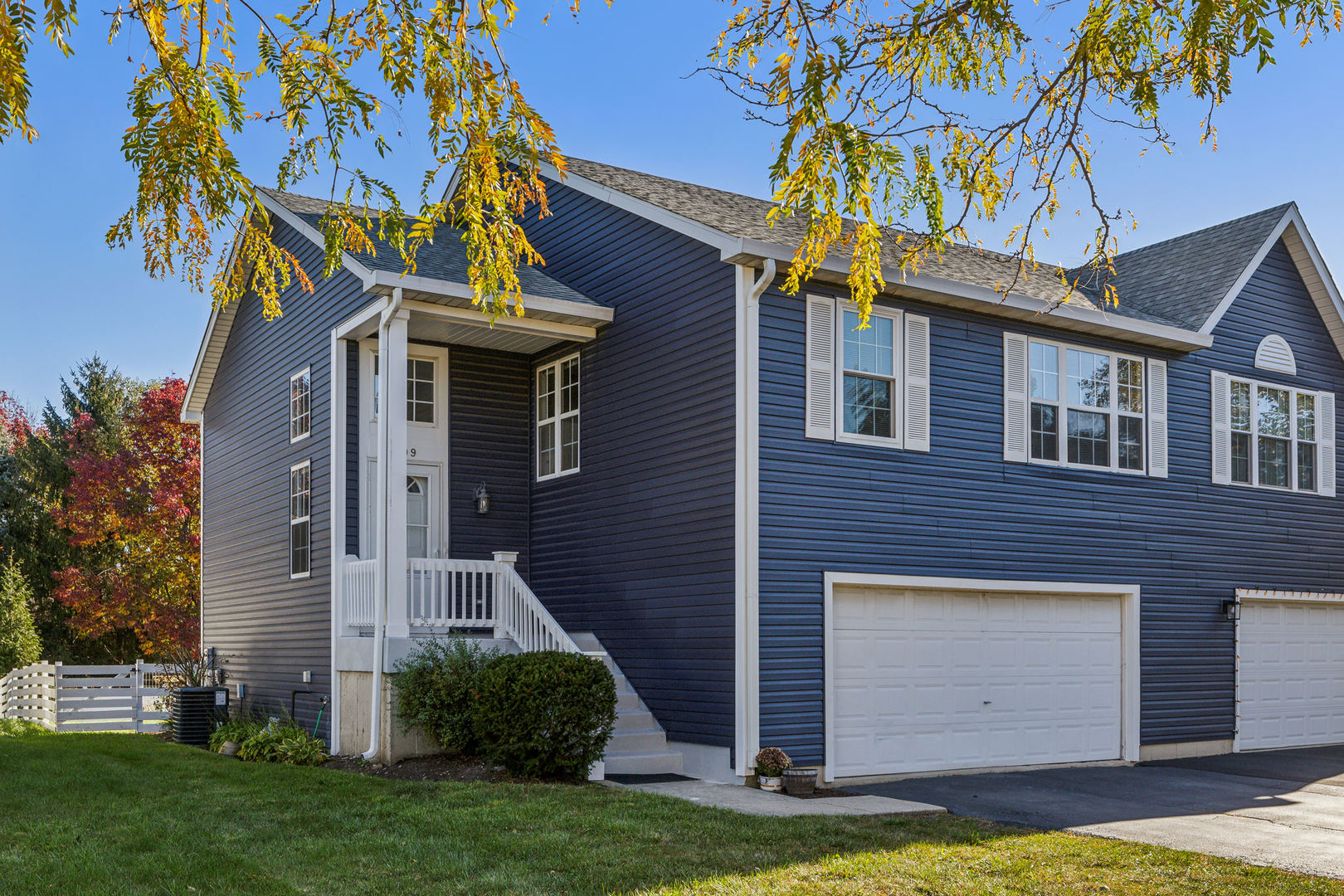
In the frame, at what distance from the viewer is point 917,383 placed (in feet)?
42.2

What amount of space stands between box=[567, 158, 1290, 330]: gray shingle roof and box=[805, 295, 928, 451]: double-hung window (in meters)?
0.95

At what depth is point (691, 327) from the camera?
1254 cm

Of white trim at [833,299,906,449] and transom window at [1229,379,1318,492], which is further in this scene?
transom window at [1229,379,1318,492]

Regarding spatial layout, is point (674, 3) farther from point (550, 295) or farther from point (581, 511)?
point (581, 511)

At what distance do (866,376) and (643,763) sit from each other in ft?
14.4

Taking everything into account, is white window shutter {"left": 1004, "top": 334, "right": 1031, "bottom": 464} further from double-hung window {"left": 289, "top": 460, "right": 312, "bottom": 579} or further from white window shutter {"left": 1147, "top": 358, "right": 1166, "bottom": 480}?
double-hung window {"left": 289, "top": 460, "right": 312, "bottom": 579}

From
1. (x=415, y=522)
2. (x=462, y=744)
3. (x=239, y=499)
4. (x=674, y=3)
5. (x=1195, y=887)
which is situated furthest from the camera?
(x=239, y=499)

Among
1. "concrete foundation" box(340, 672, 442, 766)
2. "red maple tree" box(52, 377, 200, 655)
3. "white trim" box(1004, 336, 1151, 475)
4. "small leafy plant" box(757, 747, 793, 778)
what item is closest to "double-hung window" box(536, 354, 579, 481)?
"concrete foundation" box(340, 672, 442, 766)

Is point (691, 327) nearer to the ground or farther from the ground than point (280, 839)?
farther from the ground

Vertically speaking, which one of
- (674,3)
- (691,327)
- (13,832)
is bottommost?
(13,832)

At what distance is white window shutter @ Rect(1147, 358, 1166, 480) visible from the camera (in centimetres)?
1495

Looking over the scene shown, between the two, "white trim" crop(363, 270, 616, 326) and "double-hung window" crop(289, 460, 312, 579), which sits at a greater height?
"white trim" crop(363, 270, 616, 326)

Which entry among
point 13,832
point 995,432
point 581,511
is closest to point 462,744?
point 581,511

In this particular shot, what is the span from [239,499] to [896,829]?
1246 centimetres
